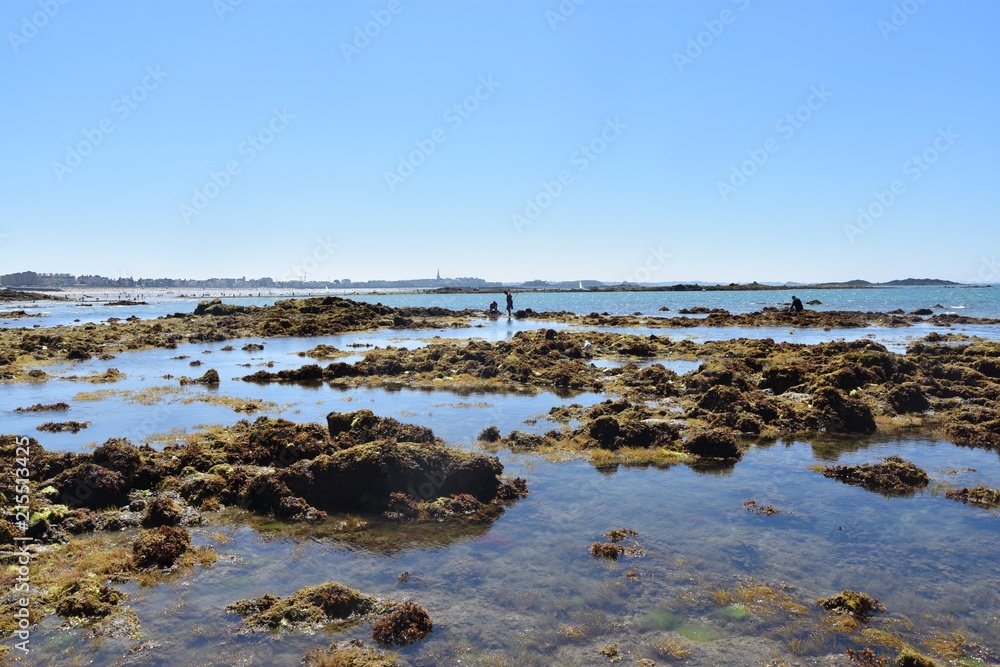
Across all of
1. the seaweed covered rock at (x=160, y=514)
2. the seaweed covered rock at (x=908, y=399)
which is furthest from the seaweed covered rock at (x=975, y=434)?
the seaweed covered rock at (x=160, y=514)

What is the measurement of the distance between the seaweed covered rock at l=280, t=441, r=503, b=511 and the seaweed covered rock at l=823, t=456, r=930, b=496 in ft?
21.7

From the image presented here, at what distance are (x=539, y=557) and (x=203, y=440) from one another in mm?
9687

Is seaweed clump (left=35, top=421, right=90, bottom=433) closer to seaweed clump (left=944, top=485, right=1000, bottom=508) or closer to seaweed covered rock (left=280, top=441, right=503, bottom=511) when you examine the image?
seaweed covered rock (left=280, top=441, right=503, bottom=511)

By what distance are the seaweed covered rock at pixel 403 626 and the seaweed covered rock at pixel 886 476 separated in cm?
860

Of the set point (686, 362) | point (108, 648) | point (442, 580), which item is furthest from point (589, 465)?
point (686, 362)

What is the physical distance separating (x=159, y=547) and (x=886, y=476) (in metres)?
12.0

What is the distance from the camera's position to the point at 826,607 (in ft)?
22.0

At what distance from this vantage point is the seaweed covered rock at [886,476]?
10758mm

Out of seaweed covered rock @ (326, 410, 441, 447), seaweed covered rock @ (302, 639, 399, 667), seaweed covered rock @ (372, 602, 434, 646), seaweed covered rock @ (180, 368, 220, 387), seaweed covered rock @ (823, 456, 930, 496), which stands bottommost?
seaweed covered rock @ (180, 368, 220, 387)

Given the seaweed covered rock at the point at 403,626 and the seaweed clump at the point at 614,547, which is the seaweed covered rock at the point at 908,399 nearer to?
the seaweed clump at the point at 614,547

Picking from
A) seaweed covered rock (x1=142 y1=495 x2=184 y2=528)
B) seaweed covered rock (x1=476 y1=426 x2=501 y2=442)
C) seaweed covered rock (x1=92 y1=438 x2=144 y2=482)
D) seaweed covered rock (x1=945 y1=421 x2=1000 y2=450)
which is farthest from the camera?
seaweed covered rock (x1=476 y1=426 x2=501 y2=442)

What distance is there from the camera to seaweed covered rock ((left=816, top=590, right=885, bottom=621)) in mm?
6586

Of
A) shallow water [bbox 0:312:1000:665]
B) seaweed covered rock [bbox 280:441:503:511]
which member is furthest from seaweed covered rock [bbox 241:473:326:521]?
shallow water [bbox 0:312:1000:665]

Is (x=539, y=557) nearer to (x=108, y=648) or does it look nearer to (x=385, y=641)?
(x=385, y=641)
